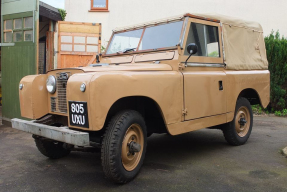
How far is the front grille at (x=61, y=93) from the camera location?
3497mm

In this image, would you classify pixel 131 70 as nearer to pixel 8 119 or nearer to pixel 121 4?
pixel 8 119

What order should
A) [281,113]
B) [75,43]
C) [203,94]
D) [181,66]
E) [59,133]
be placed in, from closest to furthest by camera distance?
[59,133] < [181,66] < [203,94] < [75,43] < [281,113]

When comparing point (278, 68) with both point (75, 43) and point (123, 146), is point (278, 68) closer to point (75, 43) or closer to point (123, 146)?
point (75, 43)

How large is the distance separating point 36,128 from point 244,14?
1000cm

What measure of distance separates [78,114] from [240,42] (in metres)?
3.37

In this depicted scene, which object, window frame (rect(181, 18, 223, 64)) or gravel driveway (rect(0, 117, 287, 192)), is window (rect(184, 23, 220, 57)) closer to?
window frame (rect(181, 18, 223, 64))

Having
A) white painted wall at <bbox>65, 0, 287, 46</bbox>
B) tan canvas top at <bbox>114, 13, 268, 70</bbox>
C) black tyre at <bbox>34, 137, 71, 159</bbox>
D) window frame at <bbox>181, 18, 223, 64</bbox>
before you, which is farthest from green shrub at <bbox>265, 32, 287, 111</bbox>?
black tyre at <bbox>34, 137, 71, 159</bbox>

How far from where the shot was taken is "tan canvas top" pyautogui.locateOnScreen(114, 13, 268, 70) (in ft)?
15.8

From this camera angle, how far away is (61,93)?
3.55 m

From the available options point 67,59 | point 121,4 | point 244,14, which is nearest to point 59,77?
point 67,59

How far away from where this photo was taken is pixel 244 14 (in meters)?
11.3

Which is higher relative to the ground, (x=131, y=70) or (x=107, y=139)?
(x=131, y=70)

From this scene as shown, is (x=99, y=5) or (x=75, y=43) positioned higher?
(x=99, y=5)

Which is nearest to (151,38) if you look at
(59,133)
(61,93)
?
(61,93)
